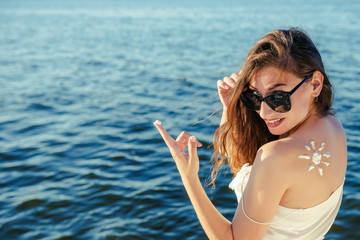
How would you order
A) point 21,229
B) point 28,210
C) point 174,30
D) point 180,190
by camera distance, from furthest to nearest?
point 174,30
point 180,190
point 28,210
point 21,229

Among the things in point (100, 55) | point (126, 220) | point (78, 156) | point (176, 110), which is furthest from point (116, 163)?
point (100, 55)

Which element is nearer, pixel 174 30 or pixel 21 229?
pixel 21 229

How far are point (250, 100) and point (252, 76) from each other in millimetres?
158

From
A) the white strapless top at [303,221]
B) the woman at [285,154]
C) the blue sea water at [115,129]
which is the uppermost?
the woman at [285,154]

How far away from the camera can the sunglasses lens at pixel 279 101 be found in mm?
2639

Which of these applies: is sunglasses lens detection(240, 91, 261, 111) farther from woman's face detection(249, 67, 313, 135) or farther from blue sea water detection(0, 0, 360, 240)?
blue sea water detection(0, 0, 360, 240)

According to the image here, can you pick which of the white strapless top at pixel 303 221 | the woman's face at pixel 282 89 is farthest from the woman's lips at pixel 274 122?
the white strapless top at pixel 303 221

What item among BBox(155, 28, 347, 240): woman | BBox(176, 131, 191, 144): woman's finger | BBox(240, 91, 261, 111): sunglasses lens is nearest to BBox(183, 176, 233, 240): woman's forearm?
BBox(155, 28, 347, 240): woman

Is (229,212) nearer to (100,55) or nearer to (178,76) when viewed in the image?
(178,76)

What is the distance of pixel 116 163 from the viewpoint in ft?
25.1

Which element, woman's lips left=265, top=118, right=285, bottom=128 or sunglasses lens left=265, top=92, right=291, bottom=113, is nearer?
sunglasses lens left=265, top=92, right=291, bottom=113

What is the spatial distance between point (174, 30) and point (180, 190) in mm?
20399

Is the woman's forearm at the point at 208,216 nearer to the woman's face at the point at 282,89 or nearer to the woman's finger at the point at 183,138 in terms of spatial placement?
the woman's finger at the point at 183,138

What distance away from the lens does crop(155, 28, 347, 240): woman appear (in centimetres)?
249
